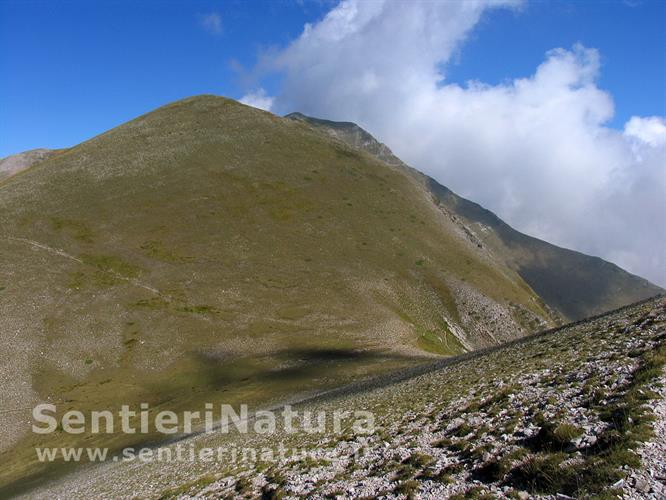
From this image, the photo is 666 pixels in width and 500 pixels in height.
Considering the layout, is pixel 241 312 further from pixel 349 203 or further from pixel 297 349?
pixel 349 203

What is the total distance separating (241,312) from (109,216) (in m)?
43.7

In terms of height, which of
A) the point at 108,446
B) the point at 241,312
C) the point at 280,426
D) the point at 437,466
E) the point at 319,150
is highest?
the point at 319,150

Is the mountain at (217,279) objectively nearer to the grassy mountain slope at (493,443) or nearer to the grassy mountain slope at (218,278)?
the grassy mountain slope at (218,278)

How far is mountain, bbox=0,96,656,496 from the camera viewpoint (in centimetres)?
5825

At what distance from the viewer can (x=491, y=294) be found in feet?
332

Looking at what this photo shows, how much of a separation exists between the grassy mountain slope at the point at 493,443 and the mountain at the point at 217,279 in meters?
22.1

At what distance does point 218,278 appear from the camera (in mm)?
87625

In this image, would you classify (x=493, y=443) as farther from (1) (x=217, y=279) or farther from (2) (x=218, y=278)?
(2) (x=218, y=278)

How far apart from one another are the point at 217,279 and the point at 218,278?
1.38 feet

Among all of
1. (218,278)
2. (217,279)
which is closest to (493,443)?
(217,279)

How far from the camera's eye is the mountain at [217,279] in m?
58.2

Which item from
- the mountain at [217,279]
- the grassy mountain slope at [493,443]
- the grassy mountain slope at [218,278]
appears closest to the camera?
the grassy mountain slope at [493,443]

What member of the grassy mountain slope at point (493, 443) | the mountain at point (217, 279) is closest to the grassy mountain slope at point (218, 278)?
the mountain at point (217, 279)

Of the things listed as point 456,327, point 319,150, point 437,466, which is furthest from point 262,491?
point 319,150
